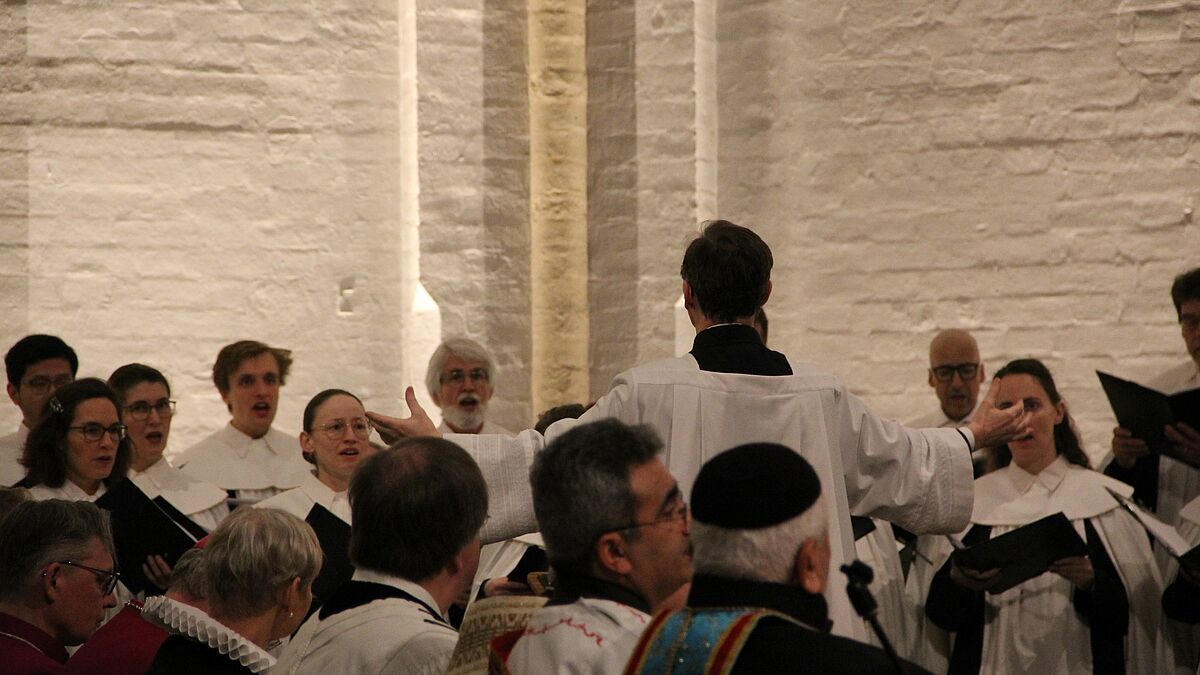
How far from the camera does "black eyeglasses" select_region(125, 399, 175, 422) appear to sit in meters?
6.87

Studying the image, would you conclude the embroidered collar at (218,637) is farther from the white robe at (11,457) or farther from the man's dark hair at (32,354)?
the man's dark hair at (32,354)

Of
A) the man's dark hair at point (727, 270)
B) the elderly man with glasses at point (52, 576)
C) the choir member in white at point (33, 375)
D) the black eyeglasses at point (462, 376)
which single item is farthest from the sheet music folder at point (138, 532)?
the man's dark hair at point (727, 270)

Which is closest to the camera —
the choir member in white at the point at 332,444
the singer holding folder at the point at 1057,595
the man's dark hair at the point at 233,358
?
the singer holding folder at the point at 1057,595

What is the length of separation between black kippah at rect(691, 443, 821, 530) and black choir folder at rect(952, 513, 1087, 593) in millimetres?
3013

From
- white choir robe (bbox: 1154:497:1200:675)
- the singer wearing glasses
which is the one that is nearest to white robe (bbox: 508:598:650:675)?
the singer wearing glasses

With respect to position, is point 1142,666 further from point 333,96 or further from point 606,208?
point 333,96

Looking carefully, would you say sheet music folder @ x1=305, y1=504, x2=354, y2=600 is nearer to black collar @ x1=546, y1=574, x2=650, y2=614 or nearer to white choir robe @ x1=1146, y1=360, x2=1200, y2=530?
black collar @ x1=546, y1=574, x2=650, y2=614

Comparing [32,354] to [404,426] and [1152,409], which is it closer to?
[404,426]

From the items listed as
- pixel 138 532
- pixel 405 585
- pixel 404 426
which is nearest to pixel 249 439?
pixel 138 532

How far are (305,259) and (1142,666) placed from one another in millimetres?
4752

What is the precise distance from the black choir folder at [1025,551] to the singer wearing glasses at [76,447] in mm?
3096

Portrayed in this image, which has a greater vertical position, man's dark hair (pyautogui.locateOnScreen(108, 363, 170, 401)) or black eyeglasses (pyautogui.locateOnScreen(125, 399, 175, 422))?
man's dark hair (pyautogui.locateOnScreen(108, 363, 170, 401))

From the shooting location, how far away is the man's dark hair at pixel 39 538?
13.4 ft

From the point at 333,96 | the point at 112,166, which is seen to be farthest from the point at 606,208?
the point at 112,166
